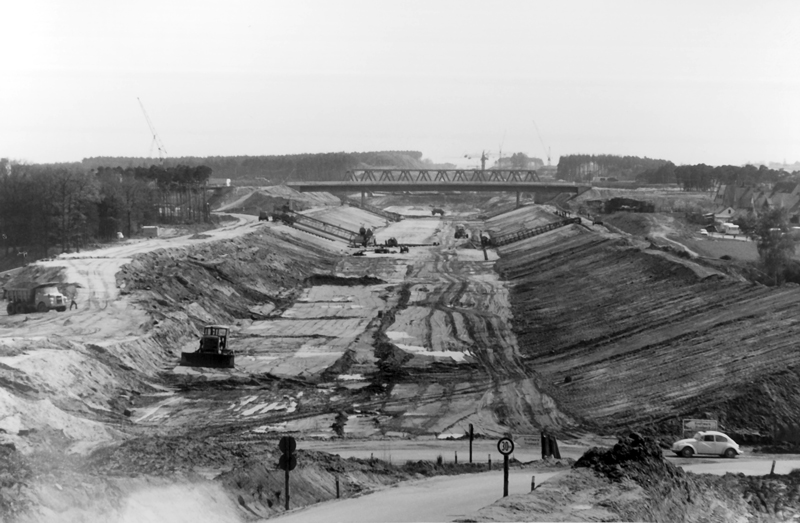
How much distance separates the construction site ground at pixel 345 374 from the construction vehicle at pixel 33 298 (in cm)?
113

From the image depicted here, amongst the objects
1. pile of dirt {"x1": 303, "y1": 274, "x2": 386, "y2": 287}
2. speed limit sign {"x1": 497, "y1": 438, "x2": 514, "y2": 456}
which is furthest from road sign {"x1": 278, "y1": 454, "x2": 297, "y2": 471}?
pile of dirt {"x1": 303, "y1": 274, "x2": 386, "y2": 287}

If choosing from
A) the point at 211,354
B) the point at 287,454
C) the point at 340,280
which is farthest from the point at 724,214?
the point at 287,454

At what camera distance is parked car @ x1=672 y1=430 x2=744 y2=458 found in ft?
82.3

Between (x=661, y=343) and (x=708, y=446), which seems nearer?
Result: (x=708, y=446)

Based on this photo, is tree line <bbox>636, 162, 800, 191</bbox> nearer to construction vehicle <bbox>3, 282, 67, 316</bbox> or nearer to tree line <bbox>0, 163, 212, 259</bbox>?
tree line <bbox>0, 163, 212, 259</bbox>

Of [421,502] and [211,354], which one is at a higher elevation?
[421,502]

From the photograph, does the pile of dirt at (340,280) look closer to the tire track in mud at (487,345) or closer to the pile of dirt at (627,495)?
the tire track in mud at (487,345)

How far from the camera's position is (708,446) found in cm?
2508

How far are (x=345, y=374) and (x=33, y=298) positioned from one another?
16.9 m

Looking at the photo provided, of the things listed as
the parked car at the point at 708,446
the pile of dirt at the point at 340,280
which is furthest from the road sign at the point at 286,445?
the pile of dirt at the point at 340,280

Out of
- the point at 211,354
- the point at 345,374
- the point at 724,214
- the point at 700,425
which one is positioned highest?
the point at 724,214

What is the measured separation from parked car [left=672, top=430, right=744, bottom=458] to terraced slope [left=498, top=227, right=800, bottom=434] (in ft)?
9.88

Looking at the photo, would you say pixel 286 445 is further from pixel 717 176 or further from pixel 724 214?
pixel 717 176

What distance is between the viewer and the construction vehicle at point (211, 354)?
37188 millimetres
